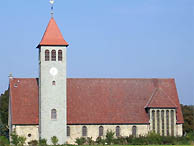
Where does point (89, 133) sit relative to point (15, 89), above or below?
below

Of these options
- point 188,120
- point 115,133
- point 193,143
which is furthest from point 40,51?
point 188,120

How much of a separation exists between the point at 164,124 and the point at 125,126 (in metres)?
5.39

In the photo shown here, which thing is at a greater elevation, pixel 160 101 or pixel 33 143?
pixel 160 101

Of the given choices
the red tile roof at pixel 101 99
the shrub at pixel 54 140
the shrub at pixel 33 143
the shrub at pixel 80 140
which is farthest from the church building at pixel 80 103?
the shrub at pixel 80 140

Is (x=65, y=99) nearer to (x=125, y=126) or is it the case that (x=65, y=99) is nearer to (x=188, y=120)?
(x=125, y=126)

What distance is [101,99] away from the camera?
270 feet

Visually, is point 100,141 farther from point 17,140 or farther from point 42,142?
point 17,140

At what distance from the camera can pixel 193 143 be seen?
74125 millimetres

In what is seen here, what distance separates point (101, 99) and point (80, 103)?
3.16 meters

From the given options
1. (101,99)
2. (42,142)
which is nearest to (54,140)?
(42,142)

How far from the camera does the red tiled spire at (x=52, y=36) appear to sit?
77188mm

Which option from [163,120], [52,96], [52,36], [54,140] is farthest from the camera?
[163,120]

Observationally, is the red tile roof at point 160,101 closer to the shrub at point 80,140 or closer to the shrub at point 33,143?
the shrub at point 80,140

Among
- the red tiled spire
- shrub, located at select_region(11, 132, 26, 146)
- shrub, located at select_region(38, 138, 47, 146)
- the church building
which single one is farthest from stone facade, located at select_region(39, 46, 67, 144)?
shrub, located at select_region(11, 132, 26, 146)
